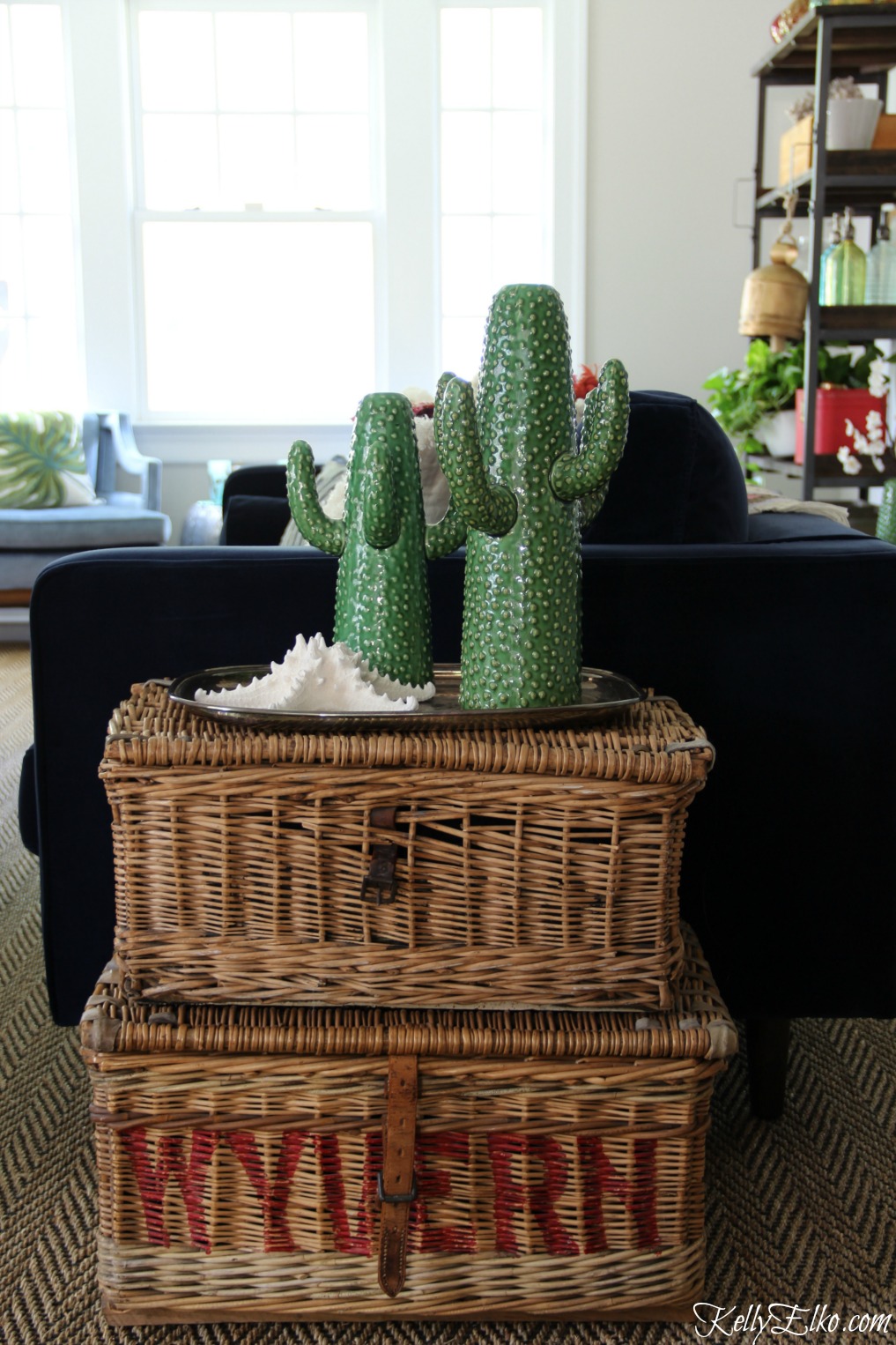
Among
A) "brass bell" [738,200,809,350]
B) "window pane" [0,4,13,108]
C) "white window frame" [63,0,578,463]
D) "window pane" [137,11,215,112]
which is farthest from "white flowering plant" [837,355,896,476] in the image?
"window pane" [0,4,13,108]

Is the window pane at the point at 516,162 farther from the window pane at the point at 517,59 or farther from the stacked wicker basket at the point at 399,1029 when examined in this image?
the stacked wicker basket at the point at 399,1029

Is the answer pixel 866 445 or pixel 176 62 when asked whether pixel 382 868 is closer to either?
pixel 866 445

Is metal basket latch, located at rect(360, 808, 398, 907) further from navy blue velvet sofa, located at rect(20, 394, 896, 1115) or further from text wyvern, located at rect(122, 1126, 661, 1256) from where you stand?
navy blue velvet sofa, located at rect(20, 394, 896, 1115)

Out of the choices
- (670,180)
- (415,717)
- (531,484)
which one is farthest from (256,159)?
(415,717)

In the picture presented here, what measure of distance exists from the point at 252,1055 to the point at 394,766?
0.30 metres

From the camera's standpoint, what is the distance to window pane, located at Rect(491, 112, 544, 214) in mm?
5449

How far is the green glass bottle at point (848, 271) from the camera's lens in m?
3.68

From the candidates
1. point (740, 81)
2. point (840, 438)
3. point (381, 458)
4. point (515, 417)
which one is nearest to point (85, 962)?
point (381, 458)

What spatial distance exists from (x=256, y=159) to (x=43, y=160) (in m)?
0.96

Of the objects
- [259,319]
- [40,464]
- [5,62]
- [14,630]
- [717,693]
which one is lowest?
[14,630]

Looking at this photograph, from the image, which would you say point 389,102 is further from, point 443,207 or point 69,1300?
point 69,1300

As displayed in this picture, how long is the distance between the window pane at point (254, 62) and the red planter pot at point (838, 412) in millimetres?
3076

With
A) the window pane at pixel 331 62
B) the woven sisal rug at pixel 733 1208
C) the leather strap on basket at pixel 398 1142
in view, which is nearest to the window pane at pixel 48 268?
the window pane at pixel 331 62

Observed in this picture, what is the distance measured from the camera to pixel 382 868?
1.04 metres
